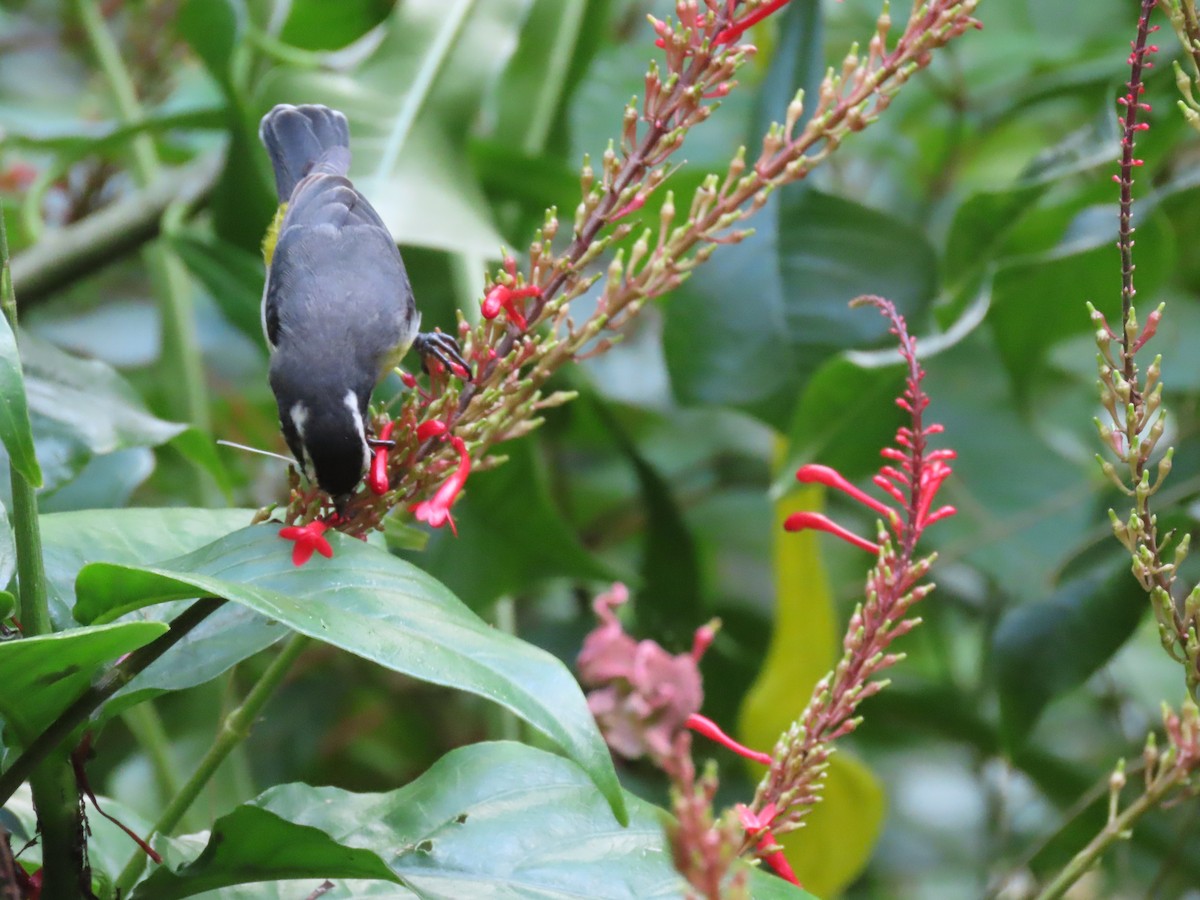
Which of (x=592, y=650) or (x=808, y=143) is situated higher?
(x=808, y=143)

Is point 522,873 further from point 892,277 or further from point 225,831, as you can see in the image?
point 892,277

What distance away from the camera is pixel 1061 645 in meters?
1.35

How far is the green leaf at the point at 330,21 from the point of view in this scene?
2.11 m

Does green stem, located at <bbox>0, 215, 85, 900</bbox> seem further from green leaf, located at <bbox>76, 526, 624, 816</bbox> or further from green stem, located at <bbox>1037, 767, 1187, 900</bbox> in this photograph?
green stem, located at <bbox>1037, 767, 1187, 900</bbox>

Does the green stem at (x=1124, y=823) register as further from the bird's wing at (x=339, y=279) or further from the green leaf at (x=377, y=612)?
the bird's wing at (x=339, y=279)

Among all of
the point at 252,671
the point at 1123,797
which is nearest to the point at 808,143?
the point at 1123,797

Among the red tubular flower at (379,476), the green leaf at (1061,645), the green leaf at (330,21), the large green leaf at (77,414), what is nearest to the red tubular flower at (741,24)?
the red tubular flower at (379,476)

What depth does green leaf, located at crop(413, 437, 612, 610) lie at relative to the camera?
1.66 metres

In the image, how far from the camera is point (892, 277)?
1.76 m

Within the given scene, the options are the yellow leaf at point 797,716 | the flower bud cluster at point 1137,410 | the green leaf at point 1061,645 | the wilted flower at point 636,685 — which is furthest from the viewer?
the yellow leaf at point 797,716

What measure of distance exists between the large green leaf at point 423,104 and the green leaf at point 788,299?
0.32m

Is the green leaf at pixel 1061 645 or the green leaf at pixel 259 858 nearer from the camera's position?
the green leaf at pixel 259 858

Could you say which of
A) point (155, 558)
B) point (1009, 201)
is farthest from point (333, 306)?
point (1009, 201)

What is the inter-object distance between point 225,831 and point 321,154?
0.92m
